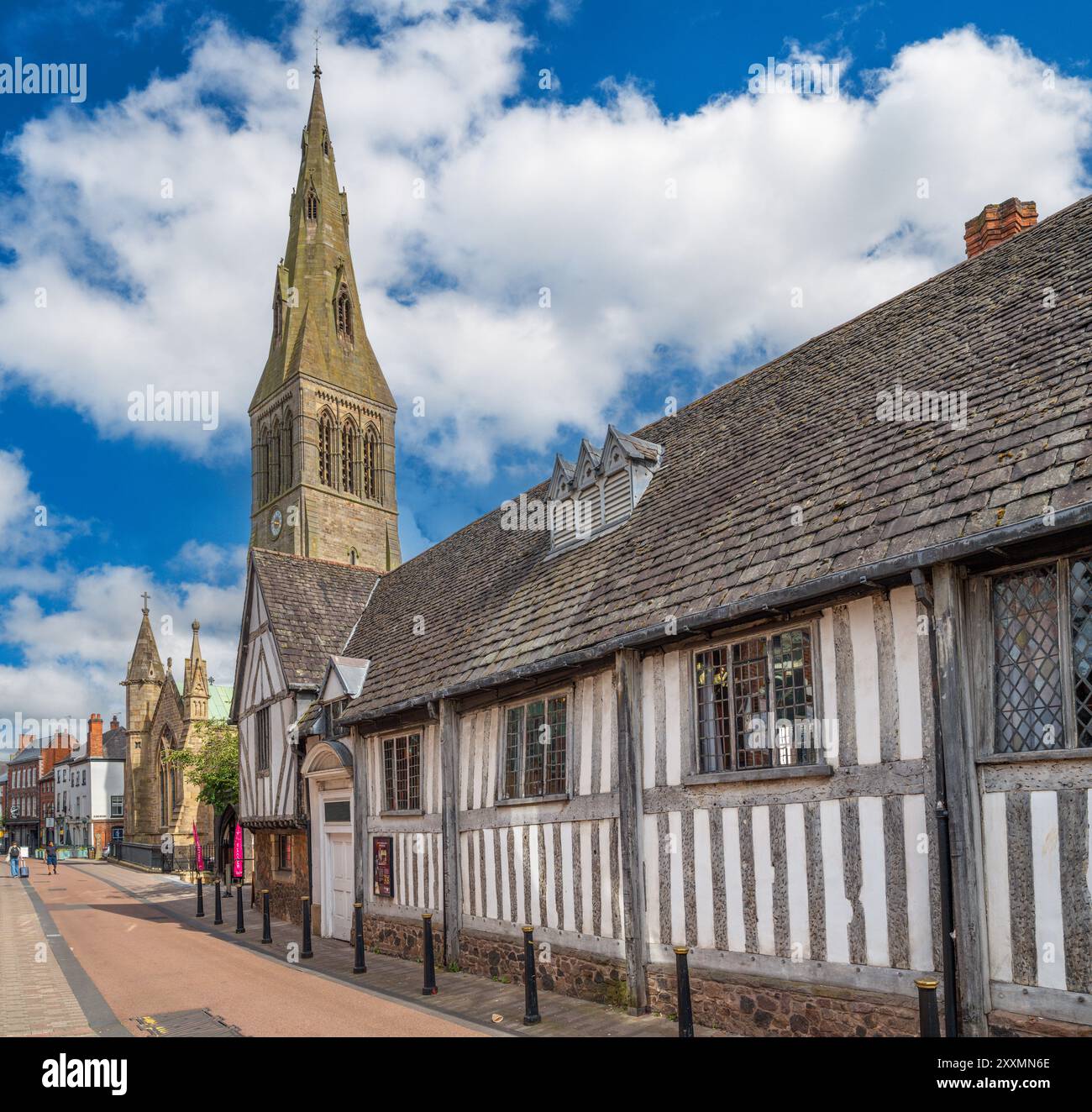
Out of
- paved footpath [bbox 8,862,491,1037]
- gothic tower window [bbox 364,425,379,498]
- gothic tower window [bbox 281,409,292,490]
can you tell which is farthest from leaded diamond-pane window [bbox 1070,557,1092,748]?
gothic tower window [bbox 364,425,379,498]

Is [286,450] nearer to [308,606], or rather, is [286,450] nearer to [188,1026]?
[308,606]

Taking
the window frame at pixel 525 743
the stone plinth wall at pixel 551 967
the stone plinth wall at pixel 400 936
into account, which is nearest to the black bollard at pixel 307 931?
the stone plinth wall at pixel 400 936

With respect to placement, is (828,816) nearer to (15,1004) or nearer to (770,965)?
(770,965)

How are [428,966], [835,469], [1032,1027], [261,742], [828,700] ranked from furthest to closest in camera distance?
[261,742], [428,966], [835,469], [828,700], [1032,1027]

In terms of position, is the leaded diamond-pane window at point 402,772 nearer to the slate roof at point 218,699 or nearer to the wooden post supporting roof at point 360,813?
the wooden post supporting roof at point 360,813

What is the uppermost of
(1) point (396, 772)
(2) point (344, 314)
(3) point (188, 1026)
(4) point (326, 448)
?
(2) point (344, 314)

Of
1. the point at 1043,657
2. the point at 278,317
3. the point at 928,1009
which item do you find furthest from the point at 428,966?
the point at 278,317

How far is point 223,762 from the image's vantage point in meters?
36.5

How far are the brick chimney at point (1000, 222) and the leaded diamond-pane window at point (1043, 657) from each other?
25.5ft

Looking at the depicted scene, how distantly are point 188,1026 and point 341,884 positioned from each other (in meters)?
7.72

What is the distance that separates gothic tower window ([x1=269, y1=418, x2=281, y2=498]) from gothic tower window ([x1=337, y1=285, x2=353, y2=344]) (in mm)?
7536

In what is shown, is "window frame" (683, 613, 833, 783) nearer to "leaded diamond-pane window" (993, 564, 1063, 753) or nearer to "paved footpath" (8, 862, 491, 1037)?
"leaded diamond-pane window" (993, 564, 1063, 753)

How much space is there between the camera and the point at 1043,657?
273 inches

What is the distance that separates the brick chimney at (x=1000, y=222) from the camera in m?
13.4
